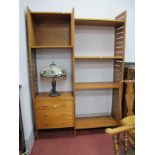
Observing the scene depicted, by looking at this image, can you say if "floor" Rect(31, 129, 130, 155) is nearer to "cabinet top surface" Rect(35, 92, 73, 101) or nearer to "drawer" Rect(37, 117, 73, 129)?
"drawer" Rect(37, 117, 73, 129)

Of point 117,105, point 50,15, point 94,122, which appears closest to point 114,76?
point 117,105

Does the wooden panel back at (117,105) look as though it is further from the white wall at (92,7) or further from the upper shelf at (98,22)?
the upper shelf at (98,22)

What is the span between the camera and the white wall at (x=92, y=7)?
95.0 inches

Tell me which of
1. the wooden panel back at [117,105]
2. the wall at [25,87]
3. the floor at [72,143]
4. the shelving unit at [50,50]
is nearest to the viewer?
the wall at [25,87]

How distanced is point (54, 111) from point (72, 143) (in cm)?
57

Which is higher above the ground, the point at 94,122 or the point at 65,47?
the point at 65,47

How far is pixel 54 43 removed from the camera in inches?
99.1

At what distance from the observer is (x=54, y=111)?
230 centimetres

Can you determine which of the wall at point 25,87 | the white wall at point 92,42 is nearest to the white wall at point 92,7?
the white wall at point 92,42

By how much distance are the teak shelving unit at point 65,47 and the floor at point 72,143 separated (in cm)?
16

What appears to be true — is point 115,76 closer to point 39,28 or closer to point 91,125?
point 91,125

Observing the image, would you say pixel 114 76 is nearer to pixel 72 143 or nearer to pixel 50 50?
pixel 50 50
